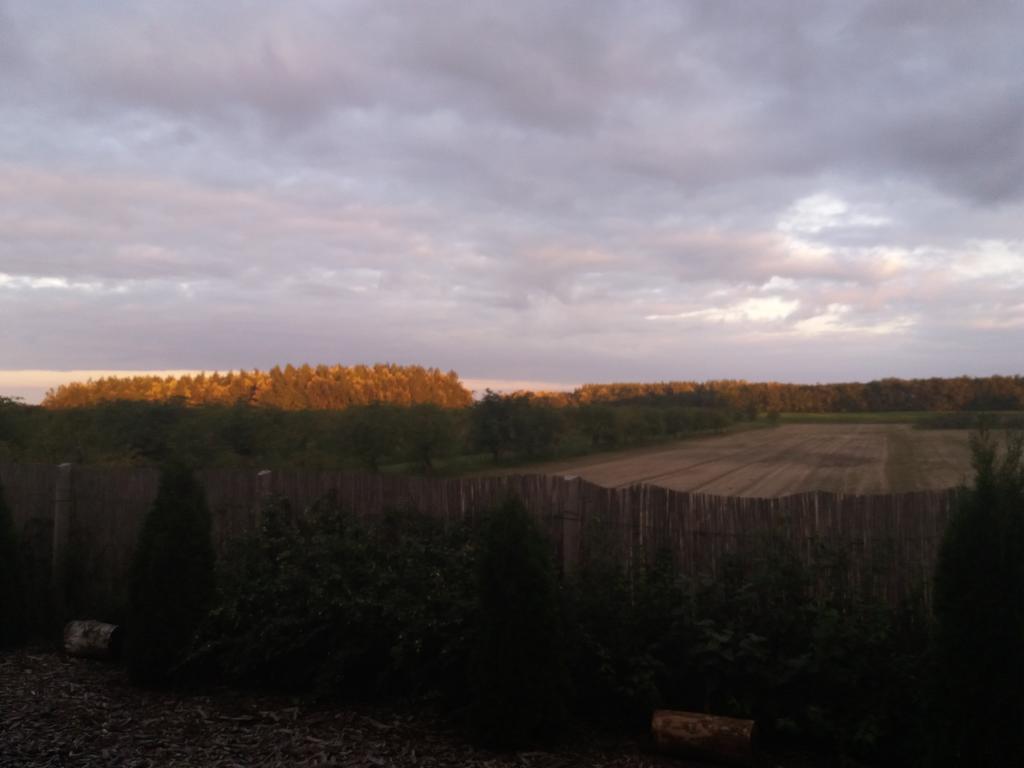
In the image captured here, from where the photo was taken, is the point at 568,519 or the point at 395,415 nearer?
the point at 568,519

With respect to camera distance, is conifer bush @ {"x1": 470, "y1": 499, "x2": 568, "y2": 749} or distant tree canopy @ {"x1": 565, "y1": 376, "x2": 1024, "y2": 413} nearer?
conifer bush @ {"x1": 470, "y1": 499, "x2": 568, "y2": 749}

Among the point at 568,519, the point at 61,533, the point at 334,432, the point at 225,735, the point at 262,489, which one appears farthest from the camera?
the point at 334,432

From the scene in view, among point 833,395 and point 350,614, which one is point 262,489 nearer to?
point 350,614

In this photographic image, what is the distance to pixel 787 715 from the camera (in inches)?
226

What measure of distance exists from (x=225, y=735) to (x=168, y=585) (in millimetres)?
1621

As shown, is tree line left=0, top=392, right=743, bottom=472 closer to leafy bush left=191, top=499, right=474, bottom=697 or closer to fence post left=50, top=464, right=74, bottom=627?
fence post left=50, top=464, right=74, bottom=627

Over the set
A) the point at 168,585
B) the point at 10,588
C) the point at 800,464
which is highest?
the point at 168,585

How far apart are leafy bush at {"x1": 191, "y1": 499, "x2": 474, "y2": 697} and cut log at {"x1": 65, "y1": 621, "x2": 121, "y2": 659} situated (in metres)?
1.32

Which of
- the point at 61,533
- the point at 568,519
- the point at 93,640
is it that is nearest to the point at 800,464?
the point at 568,519

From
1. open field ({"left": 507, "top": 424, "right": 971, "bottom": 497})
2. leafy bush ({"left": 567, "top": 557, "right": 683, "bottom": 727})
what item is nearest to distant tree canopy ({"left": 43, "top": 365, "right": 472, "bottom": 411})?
open field ({"left": 507, "top": 424, "right": 971, "bottom": 497})

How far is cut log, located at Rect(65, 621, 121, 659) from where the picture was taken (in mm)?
7906

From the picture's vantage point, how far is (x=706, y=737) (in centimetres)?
544

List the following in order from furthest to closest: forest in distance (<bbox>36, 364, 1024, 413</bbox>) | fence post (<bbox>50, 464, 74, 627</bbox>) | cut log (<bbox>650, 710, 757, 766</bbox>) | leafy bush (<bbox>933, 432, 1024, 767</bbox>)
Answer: forest in distance (<bbox>36, 364, 1024, 413</bbox>) → fence post (<bbox>50, 464, 74, 627</bbox>) → cut log (<bbox>650, 710, 757, 766</bbox>) → leafy bush (<bbox>933, 432, 1024, 767</bbox>)

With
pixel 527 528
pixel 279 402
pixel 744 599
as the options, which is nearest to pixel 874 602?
pixel 744 599
